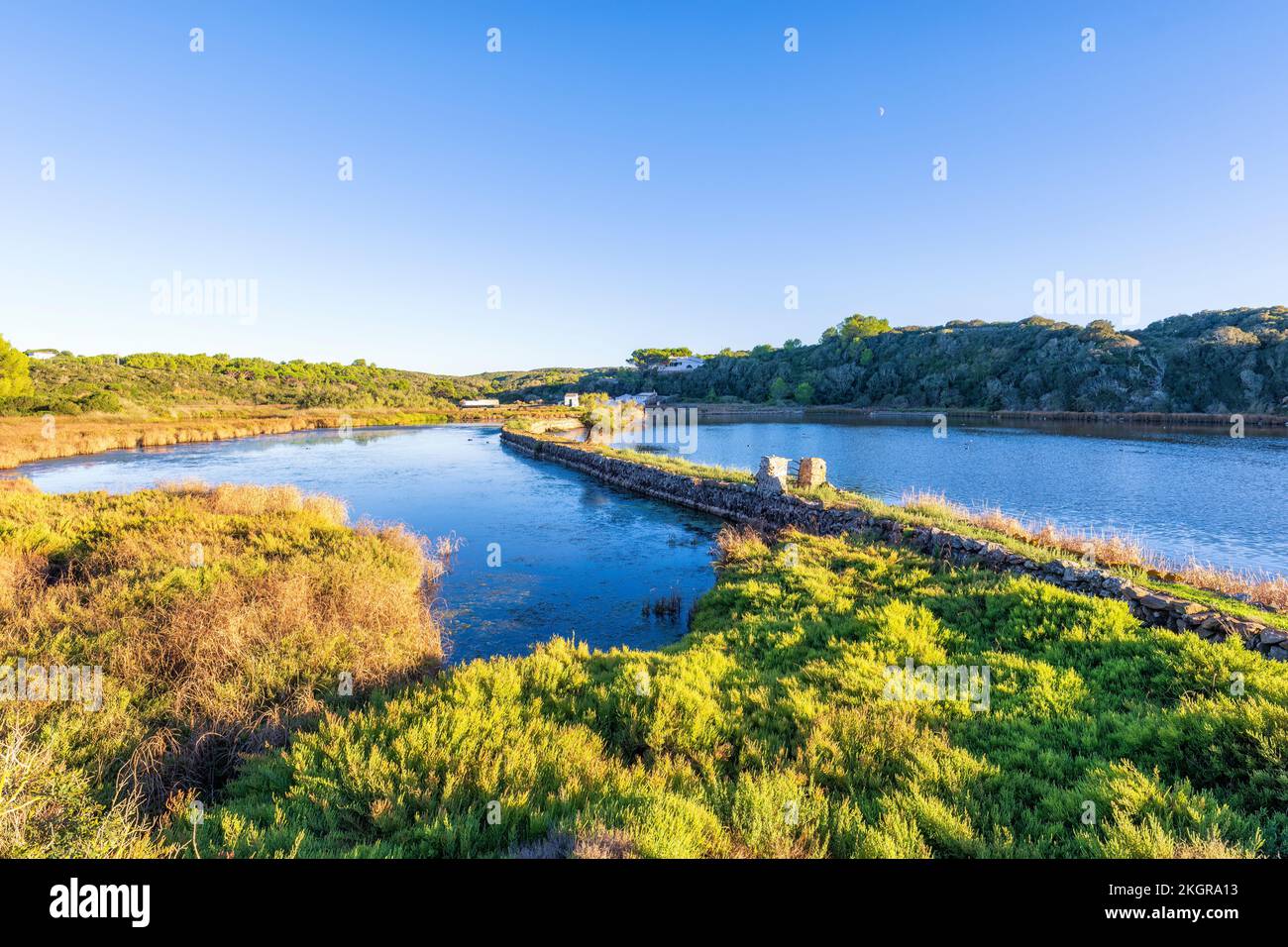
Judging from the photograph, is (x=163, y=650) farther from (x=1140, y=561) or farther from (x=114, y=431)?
(x=114, y=431)

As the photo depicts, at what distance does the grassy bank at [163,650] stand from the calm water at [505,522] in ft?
6.74

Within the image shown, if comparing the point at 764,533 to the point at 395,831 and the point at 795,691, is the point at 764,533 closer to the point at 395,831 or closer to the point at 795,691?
the point at 795,691

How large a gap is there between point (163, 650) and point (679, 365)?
15840 centimetres

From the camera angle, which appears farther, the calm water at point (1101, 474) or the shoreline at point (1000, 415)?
the shoreline at point (1000, 415)

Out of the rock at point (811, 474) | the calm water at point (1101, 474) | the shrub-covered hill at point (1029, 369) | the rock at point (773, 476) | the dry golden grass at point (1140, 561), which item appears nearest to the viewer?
the dry golden grass at point (1140, 561)

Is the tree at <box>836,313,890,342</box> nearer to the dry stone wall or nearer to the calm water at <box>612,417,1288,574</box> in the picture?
the calm water at <box>612,417,1288,574</box>

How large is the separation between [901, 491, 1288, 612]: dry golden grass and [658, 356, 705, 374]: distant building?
132595 mm

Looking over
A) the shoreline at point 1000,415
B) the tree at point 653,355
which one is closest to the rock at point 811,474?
the shoreline at point 1000,415

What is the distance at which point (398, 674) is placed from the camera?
8.53m

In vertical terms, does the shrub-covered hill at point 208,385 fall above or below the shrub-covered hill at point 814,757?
above

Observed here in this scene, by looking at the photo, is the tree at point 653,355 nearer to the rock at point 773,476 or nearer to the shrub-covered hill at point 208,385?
the shrub-covered hill at point 208,385

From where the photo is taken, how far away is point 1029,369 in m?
88.5

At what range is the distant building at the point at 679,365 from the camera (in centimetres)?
14888
